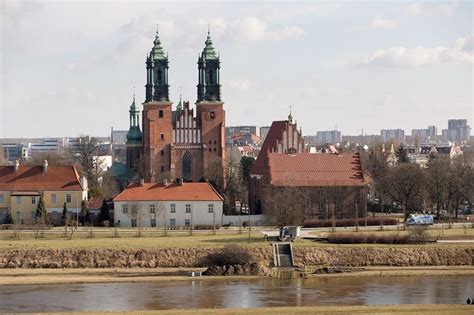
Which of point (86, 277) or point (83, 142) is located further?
point (83, 142)

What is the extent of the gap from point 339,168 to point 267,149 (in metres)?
10.7

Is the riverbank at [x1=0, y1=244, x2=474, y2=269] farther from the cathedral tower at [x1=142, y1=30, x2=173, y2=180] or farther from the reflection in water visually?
the cathedral tower at [x1=142, y1=30, x2=173, y2=180]

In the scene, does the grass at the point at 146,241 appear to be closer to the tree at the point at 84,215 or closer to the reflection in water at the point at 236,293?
the reflection in water at the point at 236,293

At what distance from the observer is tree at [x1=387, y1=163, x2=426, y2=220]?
3612 inches

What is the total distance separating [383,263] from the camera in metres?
63.8

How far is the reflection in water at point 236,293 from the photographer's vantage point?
49.5 m

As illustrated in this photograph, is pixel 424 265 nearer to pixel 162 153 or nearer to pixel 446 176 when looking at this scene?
pixel 446 176

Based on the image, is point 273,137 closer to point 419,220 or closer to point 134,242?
point 419,220

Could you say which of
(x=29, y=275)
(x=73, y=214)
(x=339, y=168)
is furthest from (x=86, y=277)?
(x=339, y=168)

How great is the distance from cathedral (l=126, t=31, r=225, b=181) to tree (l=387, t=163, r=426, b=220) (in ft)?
62.7

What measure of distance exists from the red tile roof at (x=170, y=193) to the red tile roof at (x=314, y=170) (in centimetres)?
594

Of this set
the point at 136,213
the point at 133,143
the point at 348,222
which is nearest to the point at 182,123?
the point at 133,143

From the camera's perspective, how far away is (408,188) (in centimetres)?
9194

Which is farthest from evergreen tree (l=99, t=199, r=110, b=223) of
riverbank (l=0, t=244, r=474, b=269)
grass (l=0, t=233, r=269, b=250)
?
riverbank (l=0, t=244, r=474, b=269)
